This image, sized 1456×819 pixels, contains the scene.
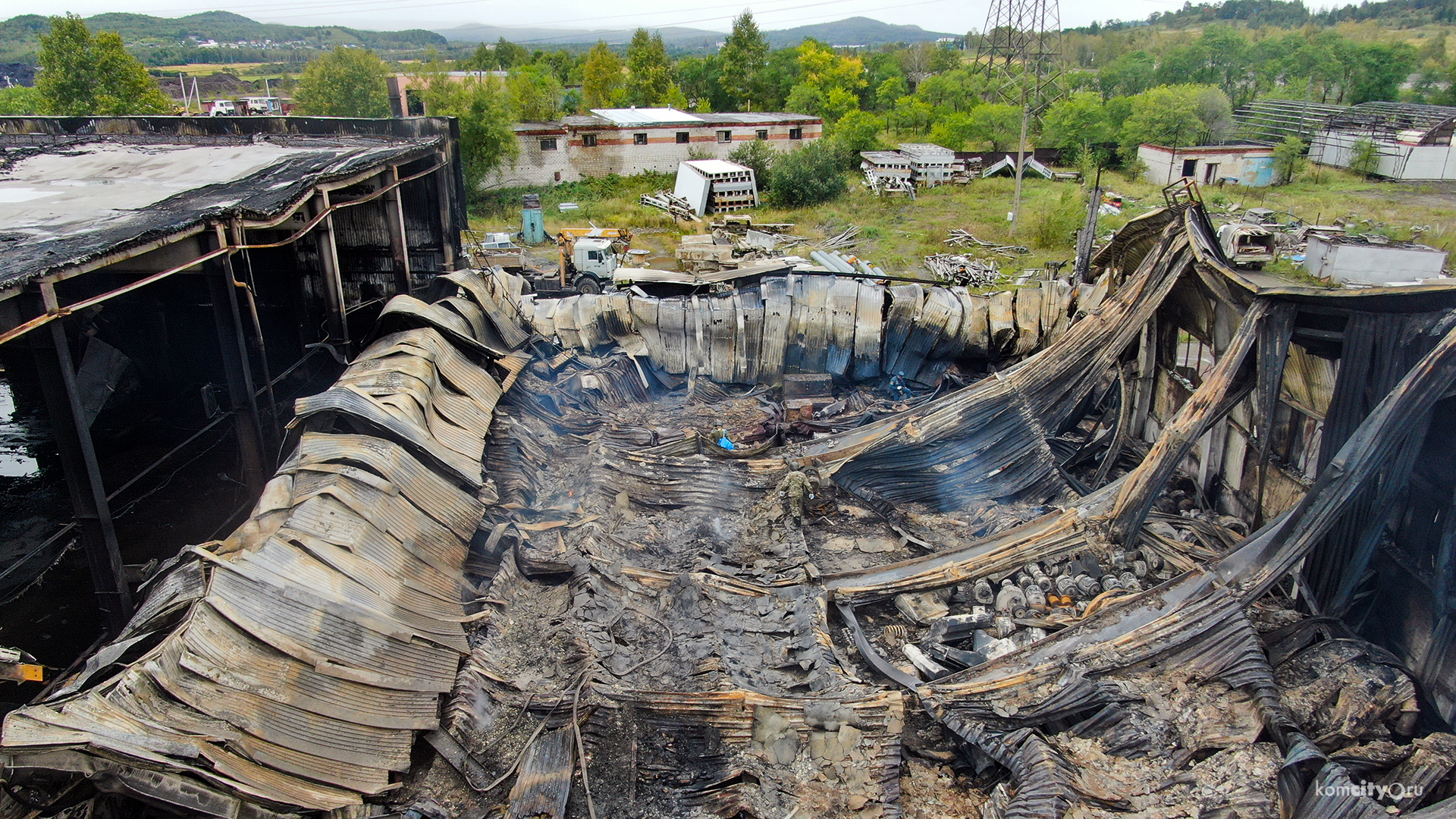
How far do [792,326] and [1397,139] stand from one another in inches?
1132

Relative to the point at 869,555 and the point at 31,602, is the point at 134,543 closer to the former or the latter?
the point at 31,602

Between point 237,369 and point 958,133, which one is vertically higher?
point 958,133

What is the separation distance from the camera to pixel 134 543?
9.95 meters

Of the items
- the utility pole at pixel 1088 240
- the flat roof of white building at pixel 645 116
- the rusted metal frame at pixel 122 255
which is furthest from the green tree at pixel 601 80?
the rusted metal frame at pixel 122 255

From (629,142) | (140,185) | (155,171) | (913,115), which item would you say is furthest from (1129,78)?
(140,185)

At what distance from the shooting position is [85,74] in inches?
1060

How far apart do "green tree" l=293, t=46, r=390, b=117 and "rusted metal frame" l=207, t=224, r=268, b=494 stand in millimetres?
25839

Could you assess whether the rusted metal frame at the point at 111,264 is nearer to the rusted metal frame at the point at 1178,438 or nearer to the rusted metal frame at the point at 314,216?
the rusted metal frame at the point at 314,216

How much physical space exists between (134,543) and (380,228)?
21.3 ft

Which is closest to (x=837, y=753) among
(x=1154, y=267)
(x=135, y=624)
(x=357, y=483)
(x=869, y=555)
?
(x=869, y=555)

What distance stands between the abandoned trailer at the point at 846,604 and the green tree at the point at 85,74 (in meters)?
23.3

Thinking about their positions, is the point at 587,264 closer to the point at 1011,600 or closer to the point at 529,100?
the point at 1011,600

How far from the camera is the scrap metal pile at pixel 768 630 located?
519 centimetres

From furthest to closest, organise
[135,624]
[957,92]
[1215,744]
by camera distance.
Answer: [957,92] < [1215,744] < [135,624]
